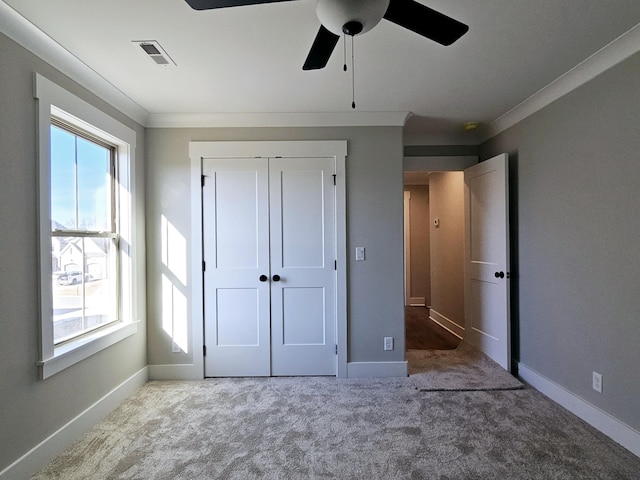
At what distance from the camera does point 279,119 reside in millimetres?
2979

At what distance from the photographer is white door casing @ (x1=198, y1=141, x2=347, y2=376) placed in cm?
298

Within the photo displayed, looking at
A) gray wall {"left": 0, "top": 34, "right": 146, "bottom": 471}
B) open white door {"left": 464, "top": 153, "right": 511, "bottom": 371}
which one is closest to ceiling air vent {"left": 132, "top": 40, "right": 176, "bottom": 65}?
gray wall {"left": 0, "top": 34, "right": 146, "bottom": 471}

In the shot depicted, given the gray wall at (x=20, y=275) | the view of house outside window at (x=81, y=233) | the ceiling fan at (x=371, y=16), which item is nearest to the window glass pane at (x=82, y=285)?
the view of house outside window at (x=81, y=233)

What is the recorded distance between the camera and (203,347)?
9.86 feet

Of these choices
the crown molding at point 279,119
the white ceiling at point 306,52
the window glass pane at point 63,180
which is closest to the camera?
the white ceiling at point 306,52

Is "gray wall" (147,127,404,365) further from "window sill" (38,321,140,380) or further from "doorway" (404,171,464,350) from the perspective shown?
"doorway" (404,171,464,350)

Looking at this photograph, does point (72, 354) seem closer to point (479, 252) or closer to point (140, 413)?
point (140, 413)

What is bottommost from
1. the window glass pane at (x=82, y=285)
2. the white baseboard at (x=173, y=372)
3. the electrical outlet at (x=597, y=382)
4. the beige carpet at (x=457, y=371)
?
the beige carpet at (x=457, y=371)

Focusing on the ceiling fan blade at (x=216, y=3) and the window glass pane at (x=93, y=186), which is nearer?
the ceiling fan blade at (x=216, y=3)

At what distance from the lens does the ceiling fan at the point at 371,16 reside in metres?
1.12

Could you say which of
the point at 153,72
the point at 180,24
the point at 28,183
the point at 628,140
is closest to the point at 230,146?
the point at 153,72

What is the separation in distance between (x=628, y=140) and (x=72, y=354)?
141 inches

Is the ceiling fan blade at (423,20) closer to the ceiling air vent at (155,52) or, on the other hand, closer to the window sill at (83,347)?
the ceiling air vent at (155,52)

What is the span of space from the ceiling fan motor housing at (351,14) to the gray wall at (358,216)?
71.6 inches
